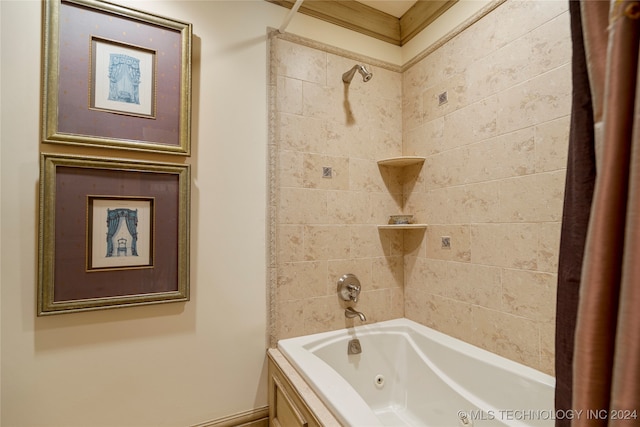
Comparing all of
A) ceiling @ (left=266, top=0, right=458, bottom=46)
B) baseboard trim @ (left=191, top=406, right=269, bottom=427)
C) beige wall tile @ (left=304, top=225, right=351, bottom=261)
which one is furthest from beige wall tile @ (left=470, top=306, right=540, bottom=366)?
ceiling @ (left=266, top=0, right=458, bottom=46)

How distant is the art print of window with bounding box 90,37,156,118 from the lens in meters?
1.24

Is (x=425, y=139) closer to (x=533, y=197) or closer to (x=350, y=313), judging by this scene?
(x=533, y=197)

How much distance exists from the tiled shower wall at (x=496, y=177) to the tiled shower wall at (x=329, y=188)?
0.20 meters

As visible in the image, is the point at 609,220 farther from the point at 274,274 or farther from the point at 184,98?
the point at 184,98

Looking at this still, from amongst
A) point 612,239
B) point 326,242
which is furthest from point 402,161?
point 612,239

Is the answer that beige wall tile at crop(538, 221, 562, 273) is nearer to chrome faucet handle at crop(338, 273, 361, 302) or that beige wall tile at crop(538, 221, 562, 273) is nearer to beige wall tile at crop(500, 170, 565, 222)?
beige wall tile at crop(500, 170, 565, 222)

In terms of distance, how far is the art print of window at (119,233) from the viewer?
1.23 meters

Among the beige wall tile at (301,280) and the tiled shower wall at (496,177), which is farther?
the beige wall tile at (301,280)

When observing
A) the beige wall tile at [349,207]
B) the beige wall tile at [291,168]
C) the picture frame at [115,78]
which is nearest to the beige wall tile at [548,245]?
the beige wall tile at [349,207]

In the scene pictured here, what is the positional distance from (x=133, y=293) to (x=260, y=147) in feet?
3.01

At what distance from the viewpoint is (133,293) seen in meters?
1.29

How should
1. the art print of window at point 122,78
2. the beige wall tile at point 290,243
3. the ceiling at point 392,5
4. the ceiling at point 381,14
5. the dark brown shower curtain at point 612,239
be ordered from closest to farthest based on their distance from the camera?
the dark brown shower curtain at point 612,239
the art print of window at point 122,78
the beige wall tile at point 290,243
the ceiling at point 381,14
the ceiling at point 392,5

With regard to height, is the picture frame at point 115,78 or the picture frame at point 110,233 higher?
the picture frame at point 115,78

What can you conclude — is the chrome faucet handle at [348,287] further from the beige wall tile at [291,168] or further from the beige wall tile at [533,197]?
the beige wall tile at [533,197]
